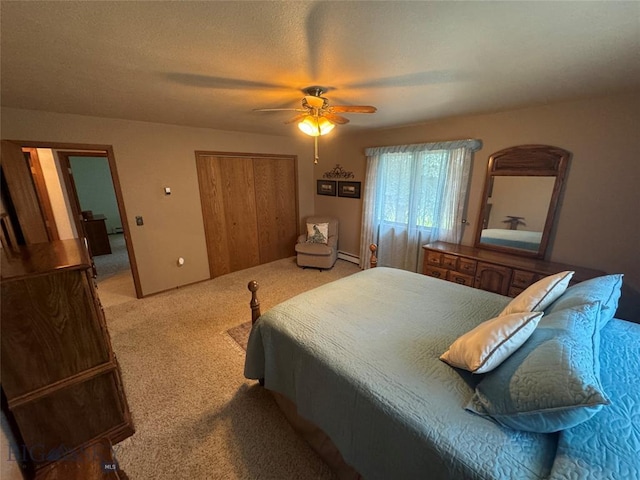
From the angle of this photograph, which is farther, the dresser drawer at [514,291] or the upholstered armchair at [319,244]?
the upholstered armchair at [319,244]

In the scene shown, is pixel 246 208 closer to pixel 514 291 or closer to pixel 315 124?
pixel 315 124

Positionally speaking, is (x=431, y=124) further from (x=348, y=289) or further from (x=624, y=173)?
(x=348, y=289)

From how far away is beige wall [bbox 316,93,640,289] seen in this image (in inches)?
86.4

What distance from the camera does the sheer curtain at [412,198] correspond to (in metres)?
3.26

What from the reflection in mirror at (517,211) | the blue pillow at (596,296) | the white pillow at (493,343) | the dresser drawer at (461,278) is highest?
the reflection in mirror at (517,211)

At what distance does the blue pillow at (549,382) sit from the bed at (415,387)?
5cm

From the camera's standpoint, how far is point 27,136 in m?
2.54

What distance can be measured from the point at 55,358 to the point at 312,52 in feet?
7.39

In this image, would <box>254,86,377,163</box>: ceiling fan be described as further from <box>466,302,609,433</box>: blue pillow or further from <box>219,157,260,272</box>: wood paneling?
<box>219,157,260,272</box>: wood paneling

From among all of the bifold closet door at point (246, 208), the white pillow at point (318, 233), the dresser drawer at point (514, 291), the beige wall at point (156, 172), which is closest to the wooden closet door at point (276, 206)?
the bifold closet door at point (246, 208)

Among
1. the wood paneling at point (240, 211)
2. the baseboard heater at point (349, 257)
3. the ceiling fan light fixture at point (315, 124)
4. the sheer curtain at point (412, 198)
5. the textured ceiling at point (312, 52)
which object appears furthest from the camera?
the baseboard heater at point (349, 257)

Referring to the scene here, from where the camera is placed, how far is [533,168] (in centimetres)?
267

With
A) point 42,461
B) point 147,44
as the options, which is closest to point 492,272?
point 147,44

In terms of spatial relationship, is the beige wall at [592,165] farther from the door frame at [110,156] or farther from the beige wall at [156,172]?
the door frame at [110,156]
